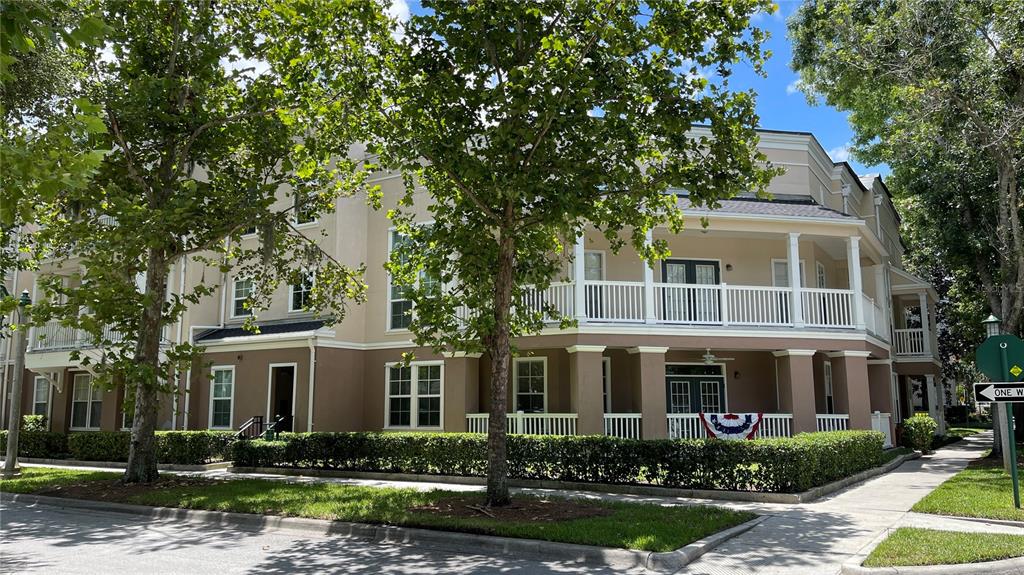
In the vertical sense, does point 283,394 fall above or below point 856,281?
below

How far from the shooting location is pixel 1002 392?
10695 millimetres

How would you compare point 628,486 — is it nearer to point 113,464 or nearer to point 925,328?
point 113,464

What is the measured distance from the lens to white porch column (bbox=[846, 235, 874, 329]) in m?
19.2

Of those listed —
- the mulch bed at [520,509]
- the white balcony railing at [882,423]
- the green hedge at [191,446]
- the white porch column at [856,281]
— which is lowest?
the mulch bed at [520,509]

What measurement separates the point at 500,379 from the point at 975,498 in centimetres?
788

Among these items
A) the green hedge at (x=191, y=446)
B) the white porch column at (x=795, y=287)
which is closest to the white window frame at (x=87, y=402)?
the green hedge at (x=191, y=446)

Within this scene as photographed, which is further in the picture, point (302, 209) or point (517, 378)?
point (517, 378)

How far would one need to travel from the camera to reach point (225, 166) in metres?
16.3

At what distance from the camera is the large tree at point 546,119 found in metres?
10.6

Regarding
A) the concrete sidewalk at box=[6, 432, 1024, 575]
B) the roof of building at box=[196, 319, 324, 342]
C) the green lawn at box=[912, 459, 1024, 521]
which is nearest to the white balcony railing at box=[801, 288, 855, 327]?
the concrete sidewalk at box=[6, 432, 1024, 575]

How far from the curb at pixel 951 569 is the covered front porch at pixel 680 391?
9966 millimetres

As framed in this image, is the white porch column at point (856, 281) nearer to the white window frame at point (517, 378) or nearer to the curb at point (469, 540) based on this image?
the white window frame at point (517, 378)

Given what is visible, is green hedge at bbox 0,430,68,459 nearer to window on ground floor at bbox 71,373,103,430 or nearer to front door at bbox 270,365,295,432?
window on ground floor at bbox 71,373,103,430

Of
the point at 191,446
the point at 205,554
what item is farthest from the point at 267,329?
the point at 205,554
